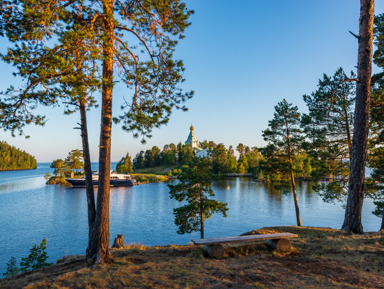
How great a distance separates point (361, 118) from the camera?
773 cm

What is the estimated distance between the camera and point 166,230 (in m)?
21.9

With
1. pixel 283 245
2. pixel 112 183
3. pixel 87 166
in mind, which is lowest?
pixel 112 183

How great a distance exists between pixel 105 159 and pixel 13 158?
18860cm

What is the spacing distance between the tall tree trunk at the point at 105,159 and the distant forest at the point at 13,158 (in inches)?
7049

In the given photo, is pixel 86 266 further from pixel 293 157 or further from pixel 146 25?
pixel 293 157

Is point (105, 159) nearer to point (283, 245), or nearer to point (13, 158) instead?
point (283, 245)

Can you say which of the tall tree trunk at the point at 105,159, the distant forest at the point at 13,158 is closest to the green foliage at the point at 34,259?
the tall tree trunk at the point at 105,159

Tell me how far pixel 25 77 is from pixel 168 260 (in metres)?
5.07

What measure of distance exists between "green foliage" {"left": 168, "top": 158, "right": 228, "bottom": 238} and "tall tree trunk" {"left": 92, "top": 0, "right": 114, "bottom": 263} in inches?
325

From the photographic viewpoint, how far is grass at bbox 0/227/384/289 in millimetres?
4168

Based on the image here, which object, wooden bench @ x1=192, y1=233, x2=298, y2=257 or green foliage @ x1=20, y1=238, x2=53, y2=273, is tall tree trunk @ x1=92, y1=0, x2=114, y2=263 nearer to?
wooden bench @ x1=192, y1=233, x2=298, y2=257

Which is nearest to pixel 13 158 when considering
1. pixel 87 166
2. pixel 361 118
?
pixel 87 166

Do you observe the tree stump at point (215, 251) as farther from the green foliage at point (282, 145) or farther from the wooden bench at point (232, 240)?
the green foliage at point (282, 145)

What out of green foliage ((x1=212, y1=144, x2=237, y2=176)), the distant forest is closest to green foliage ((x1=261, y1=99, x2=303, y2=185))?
green foliage ((x1=212, y1=144, x2=237, y2=176))
